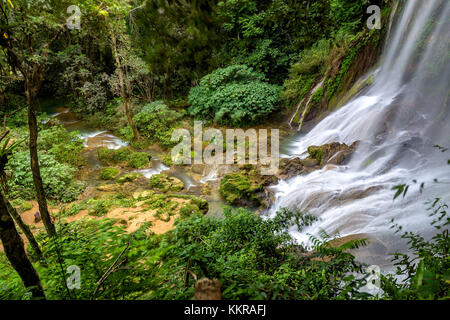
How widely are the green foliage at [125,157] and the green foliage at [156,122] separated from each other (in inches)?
61.1

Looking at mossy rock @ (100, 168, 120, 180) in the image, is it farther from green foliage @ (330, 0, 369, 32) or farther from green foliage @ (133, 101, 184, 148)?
green foliage @ (330, 0, 369, 32)

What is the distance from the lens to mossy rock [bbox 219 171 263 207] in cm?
694

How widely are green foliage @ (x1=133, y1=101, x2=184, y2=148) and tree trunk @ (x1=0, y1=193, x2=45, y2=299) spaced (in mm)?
9968

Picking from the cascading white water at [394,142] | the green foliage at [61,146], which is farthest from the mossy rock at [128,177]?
the cascading white water at [394,142]

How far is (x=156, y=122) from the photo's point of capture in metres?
11.8

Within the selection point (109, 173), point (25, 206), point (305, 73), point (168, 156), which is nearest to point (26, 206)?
point (25, 206)

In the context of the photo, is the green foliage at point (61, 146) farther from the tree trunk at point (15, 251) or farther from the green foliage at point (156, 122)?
the tree trunk at point (15, 251)

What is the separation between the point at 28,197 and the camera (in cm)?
650

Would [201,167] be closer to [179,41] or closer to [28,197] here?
[28,197]

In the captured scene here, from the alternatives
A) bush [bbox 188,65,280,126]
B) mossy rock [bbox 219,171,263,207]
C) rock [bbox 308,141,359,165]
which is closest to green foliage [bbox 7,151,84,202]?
mossy rock [bbox 219,171,263,207]

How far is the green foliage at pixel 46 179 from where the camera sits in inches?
254

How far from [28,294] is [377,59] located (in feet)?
38.4

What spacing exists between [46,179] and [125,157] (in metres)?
3.46

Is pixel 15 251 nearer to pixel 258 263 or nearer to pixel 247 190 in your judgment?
pixel 258 263
